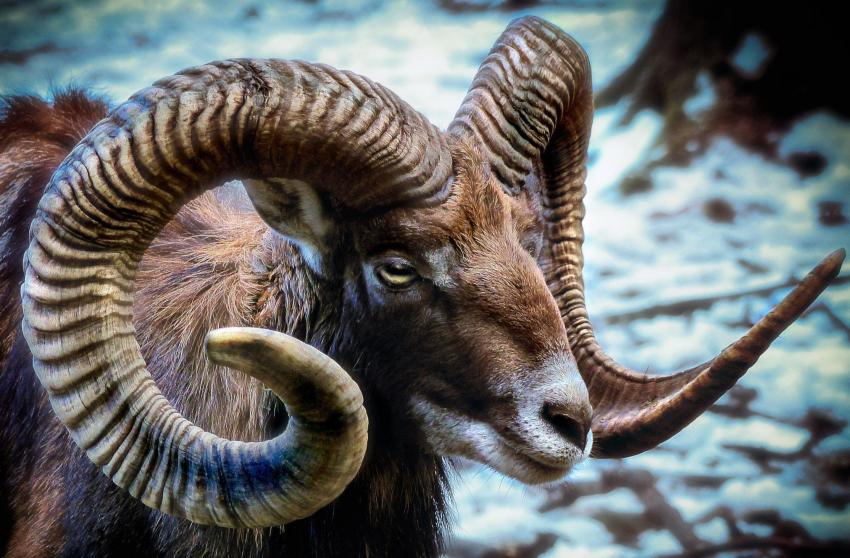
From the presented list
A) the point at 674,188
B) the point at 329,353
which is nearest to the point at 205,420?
the point at 329,353

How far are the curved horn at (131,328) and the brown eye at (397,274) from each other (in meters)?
0.36

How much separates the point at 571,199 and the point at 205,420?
1.26 metres

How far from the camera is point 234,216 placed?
2312mm

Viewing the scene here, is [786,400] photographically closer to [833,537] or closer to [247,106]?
[833,537]

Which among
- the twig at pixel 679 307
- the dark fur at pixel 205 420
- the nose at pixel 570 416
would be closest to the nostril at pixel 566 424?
the nose at pixel 570 416

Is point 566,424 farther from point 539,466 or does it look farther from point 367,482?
point 367,482

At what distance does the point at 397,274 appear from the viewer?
5.49 feet

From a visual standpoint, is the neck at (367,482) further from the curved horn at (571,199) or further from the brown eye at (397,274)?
the curved horn at (571,199)

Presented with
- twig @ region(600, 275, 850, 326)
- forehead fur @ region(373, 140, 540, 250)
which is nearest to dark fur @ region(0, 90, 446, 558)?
forehead fur @ region(373, 140, 540, 250)

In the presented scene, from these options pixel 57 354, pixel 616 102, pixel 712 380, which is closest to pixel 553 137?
pixel 712 380

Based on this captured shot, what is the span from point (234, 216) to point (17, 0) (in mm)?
1389

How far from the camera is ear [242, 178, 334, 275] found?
5.50 ft

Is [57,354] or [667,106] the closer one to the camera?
[57,354]

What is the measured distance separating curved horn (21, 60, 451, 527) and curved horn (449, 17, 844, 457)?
698 mm
